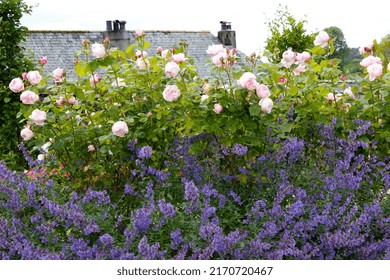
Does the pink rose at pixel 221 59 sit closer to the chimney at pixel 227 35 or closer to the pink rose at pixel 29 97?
the pink rose at pixel 29 97

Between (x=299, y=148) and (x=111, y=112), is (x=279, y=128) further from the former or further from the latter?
(x=111, y=112)

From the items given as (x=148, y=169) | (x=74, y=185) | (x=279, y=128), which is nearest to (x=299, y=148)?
(x=279, y=128)

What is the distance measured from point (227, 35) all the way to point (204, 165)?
20819 mm

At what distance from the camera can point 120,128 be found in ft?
15.1

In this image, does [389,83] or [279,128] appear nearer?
[279,128]

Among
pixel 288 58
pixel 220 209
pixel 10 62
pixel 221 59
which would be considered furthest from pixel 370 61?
pixel 10 62

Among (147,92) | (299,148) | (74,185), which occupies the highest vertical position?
(147,92)

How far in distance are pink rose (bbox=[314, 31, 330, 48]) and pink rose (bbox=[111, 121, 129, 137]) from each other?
73.4 inches

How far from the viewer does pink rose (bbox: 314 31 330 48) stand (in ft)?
17.8

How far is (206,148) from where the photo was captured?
496 cm

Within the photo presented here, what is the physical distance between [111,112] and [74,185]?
605mm

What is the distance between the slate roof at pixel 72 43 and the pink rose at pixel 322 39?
15.9 m

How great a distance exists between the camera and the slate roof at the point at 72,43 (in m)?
22.2

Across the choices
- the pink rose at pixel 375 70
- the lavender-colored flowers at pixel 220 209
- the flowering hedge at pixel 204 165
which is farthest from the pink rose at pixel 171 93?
the pink rose at pixel 375 70
